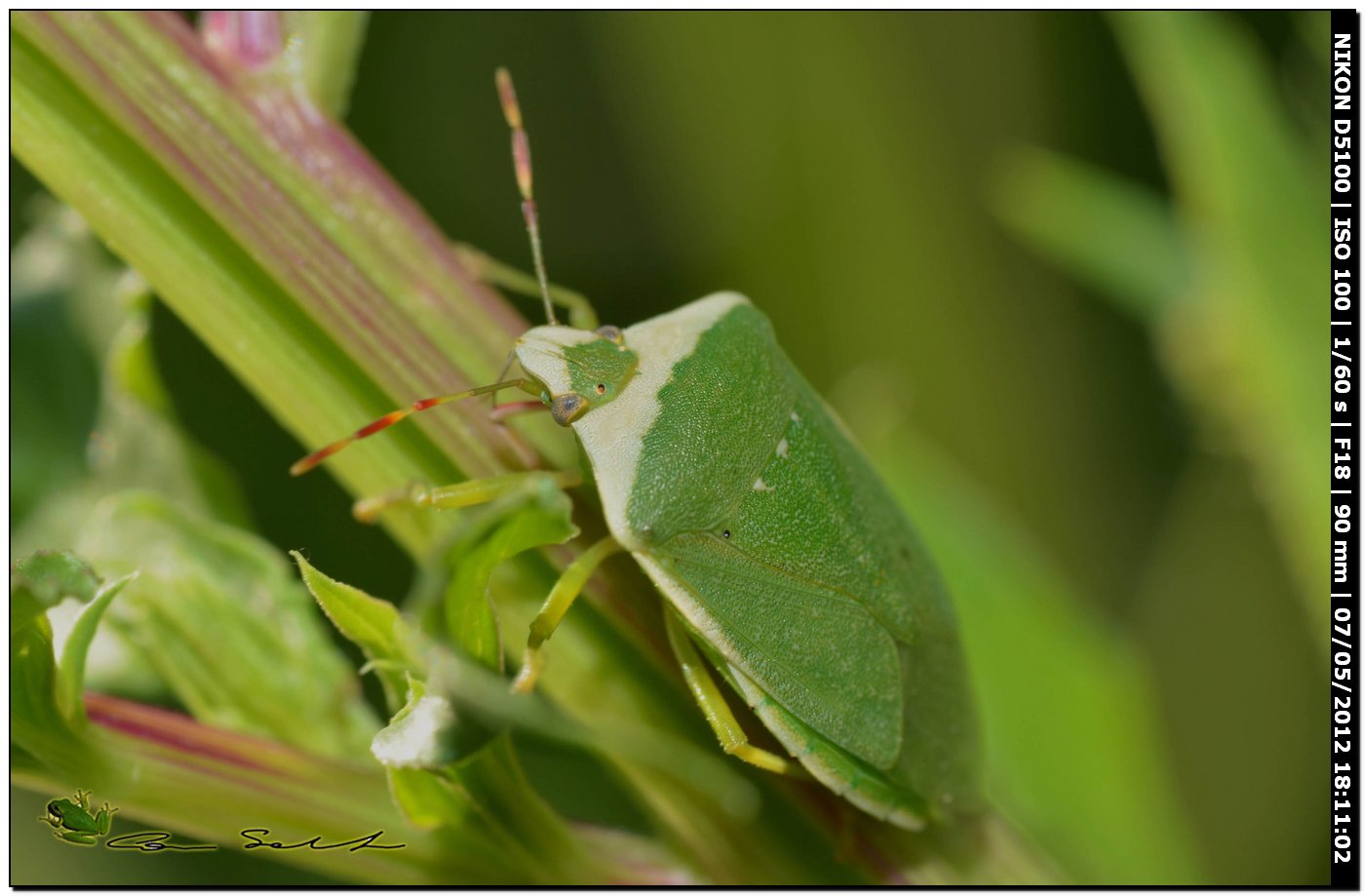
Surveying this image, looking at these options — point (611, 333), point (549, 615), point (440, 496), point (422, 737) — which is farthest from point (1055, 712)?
point (422, 737)

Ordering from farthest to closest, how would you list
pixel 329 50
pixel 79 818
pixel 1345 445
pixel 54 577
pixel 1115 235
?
pixel 1115 235 → pixel 1345 445 → pixel 329 50 → pixel 79 818 → pixel 54 577

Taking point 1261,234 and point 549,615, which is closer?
point 549,615

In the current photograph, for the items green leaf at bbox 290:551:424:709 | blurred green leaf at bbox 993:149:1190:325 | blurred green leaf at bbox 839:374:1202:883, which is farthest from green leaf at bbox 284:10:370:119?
blurred green leaf at bbox 993:149:1190:325

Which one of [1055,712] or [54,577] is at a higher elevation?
[54,577]

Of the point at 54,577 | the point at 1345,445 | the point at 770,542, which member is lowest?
the point at 1345,445

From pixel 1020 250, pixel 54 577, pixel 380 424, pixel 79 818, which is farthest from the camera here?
pixel 1020 250

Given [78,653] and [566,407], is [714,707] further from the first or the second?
[78,653]

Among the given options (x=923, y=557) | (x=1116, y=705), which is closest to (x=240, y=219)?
(x=923, y=557)
